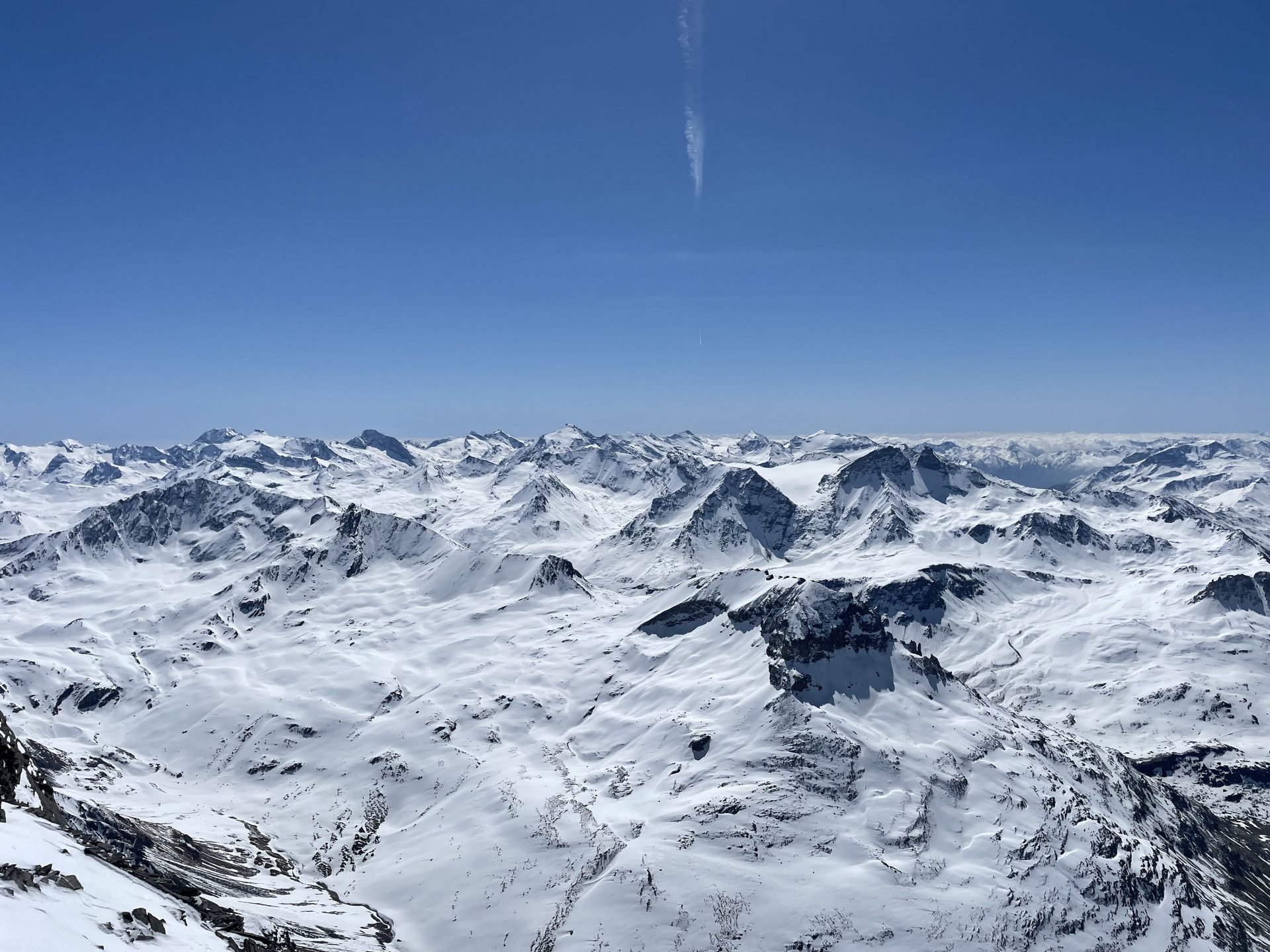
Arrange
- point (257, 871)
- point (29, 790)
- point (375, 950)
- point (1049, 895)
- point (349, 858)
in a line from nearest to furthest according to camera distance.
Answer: point (29, 790), point (375, 950), point (1049, 895), point (257, 871), point (349, 858)

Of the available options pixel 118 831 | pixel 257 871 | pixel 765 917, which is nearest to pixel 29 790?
pixel 118 831

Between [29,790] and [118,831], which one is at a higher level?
[29,790]

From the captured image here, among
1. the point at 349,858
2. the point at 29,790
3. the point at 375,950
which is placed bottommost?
the point at 349,858

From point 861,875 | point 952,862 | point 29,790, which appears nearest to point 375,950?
point 29,790

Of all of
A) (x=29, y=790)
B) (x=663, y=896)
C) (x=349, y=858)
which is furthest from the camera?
(x=349, y=858)

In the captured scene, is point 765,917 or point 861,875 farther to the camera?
point 861,875

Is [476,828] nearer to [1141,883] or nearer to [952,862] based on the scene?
[952,862]

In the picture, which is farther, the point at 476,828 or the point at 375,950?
the point at 476,828

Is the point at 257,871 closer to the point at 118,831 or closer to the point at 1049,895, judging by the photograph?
the point at 118,831

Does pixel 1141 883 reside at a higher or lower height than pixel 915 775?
lower
